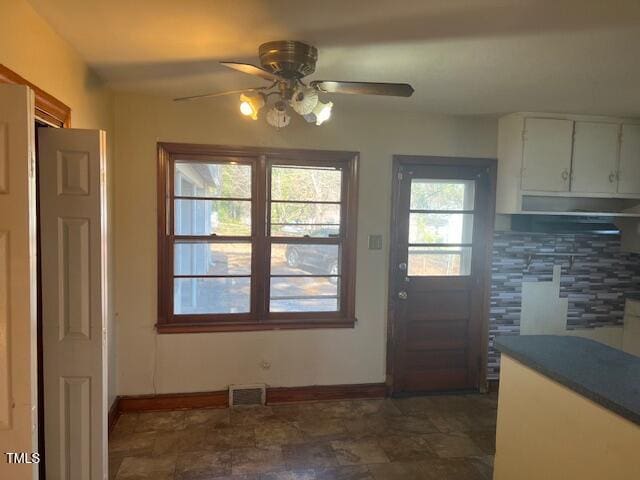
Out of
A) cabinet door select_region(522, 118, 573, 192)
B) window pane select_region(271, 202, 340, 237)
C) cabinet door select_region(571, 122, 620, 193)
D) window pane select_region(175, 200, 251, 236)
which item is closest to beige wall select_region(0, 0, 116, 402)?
window pane select_region(175, 200, 251, 236)

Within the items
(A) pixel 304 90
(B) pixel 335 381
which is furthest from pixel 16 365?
(B) pixel 335 381

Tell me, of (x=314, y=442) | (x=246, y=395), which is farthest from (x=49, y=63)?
(x=314, y=442)

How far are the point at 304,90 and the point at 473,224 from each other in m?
2.12

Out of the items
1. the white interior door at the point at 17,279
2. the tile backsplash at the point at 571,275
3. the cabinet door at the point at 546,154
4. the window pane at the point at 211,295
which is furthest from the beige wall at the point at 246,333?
the white interior door at the point at 17,279

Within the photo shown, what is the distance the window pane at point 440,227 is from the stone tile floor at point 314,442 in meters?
1.31

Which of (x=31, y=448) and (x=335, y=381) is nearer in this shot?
(x=31, y=448)

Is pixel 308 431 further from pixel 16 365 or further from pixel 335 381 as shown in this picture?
pixel 16 365

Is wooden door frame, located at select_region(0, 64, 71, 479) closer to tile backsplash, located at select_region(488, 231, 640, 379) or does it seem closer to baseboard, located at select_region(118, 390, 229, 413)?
baseboard, located at select_region(118, 390, 229, 413)

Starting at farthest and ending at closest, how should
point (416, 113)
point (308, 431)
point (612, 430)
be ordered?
point (416, 113), point (308, 431), point (612, 430)

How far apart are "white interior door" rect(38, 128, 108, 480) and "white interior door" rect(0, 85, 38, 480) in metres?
0.55

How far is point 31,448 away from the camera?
1425mm

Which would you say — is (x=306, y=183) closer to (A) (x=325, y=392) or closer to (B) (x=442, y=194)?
(B) (x=442, y=194)

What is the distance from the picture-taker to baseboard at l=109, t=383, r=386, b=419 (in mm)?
3143

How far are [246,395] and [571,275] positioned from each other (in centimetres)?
288
